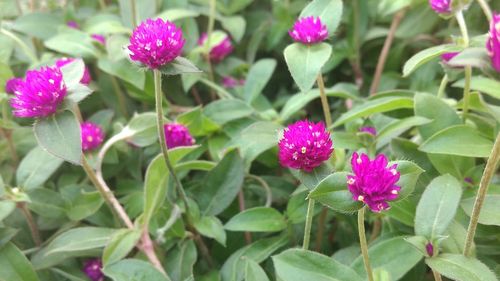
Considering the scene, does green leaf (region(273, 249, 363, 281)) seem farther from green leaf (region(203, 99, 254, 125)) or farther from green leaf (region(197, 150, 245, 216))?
green leaf (region(203, 99, 254, 125))

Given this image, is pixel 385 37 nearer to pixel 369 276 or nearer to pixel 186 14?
pixel 186 14

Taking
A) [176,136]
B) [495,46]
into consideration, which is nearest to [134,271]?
[176,136]

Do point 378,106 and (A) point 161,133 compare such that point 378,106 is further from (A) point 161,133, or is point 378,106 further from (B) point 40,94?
(B) point 40,94

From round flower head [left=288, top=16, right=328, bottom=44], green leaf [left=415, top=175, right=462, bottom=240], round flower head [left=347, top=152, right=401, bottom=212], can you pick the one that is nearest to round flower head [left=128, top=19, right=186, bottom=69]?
round flower head [left=288, top=16, right=328, bottom=44]

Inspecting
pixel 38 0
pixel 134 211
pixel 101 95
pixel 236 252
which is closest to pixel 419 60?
pixel 236 252

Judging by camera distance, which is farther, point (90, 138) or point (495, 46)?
point (90, 138)

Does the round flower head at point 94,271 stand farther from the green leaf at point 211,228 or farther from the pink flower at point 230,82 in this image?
the pink flower at point 230,82
